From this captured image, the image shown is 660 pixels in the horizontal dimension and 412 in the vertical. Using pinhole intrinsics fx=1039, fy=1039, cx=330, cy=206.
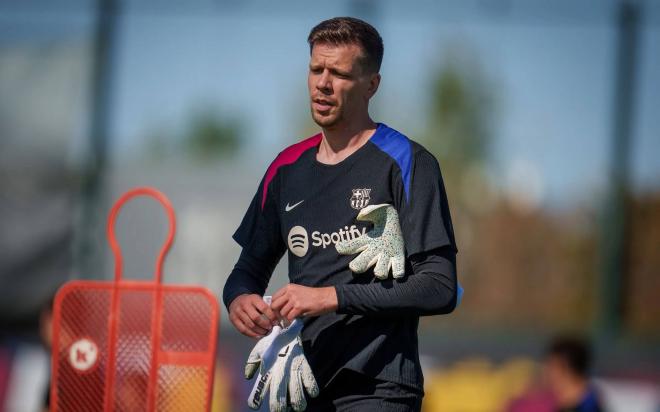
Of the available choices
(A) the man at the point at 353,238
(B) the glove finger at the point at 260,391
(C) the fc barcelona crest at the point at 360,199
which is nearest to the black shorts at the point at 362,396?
(A) the man at the point at 353,238

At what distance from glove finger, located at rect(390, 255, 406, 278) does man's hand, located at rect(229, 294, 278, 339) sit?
0.39 metres

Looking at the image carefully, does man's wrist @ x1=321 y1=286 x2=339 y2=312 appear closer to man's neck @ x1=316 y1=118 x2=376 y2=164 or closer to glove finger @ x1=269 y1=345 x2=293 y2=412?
glove finger @ x1=269 y1=345 x2=293 y2=412

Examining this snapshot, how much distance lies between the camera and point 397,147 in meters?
3.26

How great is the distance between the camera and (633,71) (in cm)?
937

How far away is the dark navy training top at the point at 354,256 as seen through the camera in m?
3.10

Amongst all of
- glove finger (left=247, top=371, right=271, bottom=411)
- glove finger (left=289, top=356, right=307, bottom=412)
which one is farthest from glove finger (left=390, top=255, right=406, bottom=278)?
glove finger (left=247, top=371, right=271, bottom=411)

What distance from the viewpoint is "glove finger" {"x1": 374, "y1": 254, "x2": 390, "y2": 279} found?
3.13 meters

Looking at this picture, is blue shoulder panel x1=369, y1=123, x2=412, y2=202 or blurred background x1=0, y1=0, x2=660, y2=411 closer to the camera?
blue shoulder panel x1=369, y1=123, x2=412, y2=202

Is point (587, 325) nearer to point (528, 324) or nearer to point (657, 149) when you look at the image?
point (528, 324)

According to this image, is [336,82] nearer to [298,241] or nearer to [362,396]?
[298,241]

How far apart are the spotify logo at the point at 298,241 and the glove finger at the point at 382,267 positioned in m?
0.28

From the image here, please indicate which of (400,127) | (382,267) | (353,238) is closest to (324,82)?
(353,238)

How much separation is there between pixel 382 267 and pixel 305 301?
0.88 feet

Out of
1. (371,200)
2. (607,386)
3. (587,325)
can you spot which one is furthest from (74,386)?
(587,325)
